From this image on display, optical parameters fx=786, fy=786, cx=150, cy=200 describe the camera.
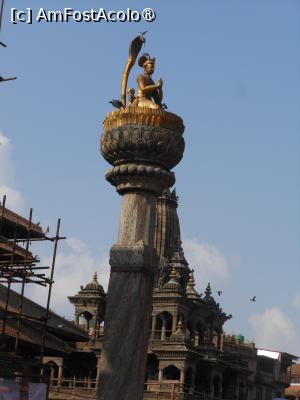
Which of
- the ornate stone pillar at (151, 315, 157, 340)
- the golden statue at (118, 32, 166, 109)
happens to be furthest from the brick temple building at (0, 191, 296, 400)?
the golden statue at (118, 32, 166, 109)

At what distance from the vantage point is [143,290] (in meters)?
13.1

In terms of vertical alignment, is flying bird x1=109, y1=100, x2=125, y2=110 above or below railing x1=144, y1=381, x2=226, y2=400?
above

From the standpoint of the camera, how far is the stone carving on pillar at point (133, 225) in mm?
12750

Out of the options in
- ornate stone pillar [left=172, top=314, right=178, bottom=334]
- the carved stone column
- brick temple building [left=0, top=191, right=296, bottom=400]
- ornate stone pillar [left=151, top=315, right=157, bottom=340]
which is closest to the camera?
the carved stone column

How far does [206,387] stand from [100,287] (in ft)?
33.7

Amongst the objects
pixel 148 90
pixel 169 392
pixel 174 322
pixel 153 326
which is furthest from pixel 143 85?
pixel 153 326

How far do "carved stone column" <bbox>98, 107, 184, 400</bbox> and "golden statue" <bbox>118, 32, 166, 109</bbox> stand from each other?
411 millimetres

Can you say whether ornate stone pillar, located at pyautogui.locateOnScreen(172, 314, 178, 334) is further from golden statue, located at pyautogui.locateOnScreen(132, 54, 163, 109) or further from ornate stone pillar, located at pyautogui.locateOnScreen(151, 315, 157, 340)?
golden statue, located at pyautogui.locateOnScreen(132, 54, 163, 109)

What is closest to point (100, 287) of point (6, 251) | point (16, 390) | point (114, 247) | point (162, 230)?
point (162, 230)

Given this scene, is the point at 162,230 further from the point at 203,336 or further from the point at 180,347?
the point at 180,347

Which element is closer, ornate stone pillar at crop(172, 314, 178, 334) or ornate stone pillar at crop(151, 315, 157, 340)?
ornate stone pillar at crop(172, 314, 178, 334)

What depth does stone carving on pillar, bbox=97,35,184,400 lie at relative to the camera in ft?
41.8

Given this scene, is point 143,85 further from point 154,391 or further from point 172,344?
point 172,344

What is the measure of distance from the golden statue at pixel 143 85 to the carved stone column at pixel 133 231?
41 cm
